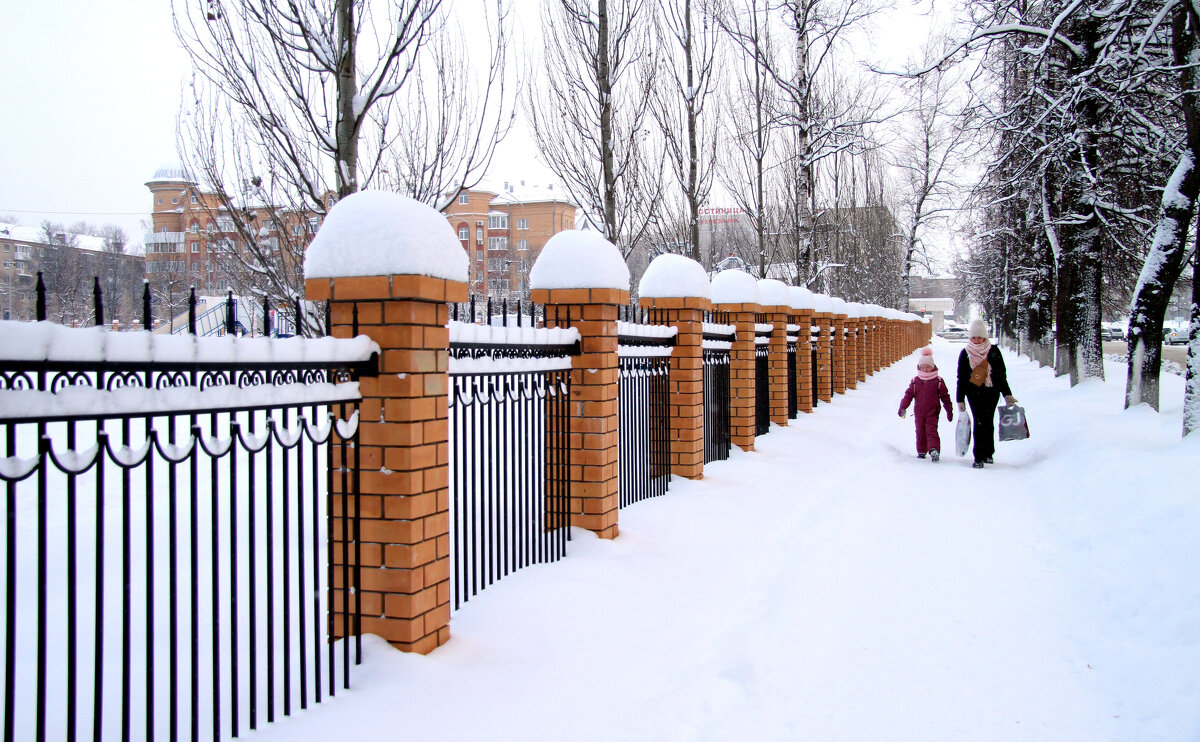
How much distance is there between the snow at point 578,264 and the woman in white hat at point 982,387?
583 cm

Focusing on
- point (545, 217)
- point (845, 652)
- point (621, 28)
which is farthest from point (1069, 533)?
point (545, 217)

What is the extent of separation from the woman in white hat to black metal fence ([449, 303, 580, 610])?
244 inches

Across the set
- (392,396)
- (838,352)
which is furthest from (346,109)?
(838,352)

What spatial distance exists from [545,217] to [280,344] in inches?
2745

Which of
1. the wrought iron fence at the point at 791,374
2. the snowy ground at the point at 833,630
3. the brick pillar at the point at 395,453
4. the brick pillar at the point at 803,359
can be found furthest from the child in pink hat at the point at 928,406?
the brick pillar at the point at 395,453

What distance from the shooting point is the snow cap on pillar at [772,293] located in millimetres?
10781

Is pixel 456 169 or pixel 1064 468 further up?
pixel 456 169

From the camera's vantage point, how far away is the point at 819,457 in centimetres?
920

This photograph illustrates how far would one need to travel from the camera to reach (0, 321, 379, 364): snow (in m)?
1.82

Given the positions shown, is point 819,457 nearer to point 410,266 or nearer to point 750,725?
point 750,725

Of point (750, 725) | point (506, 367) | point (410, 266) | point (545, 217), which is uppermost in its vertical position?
point (545, 217)

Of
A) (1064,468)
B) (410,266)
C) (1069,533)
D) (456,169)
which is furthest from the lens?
(1064,468)

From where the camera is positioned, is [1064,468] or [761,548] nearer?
[761,548]

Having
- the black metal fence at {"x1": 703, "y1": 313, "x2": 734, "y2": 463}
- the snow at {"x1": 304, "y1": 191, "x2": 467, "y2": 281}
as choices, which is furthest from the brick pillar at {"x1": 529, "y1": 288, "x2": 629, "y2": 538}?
the black metal fence at {"x1": 703, "y1": 313, "x2": 734, "y2": 463}
